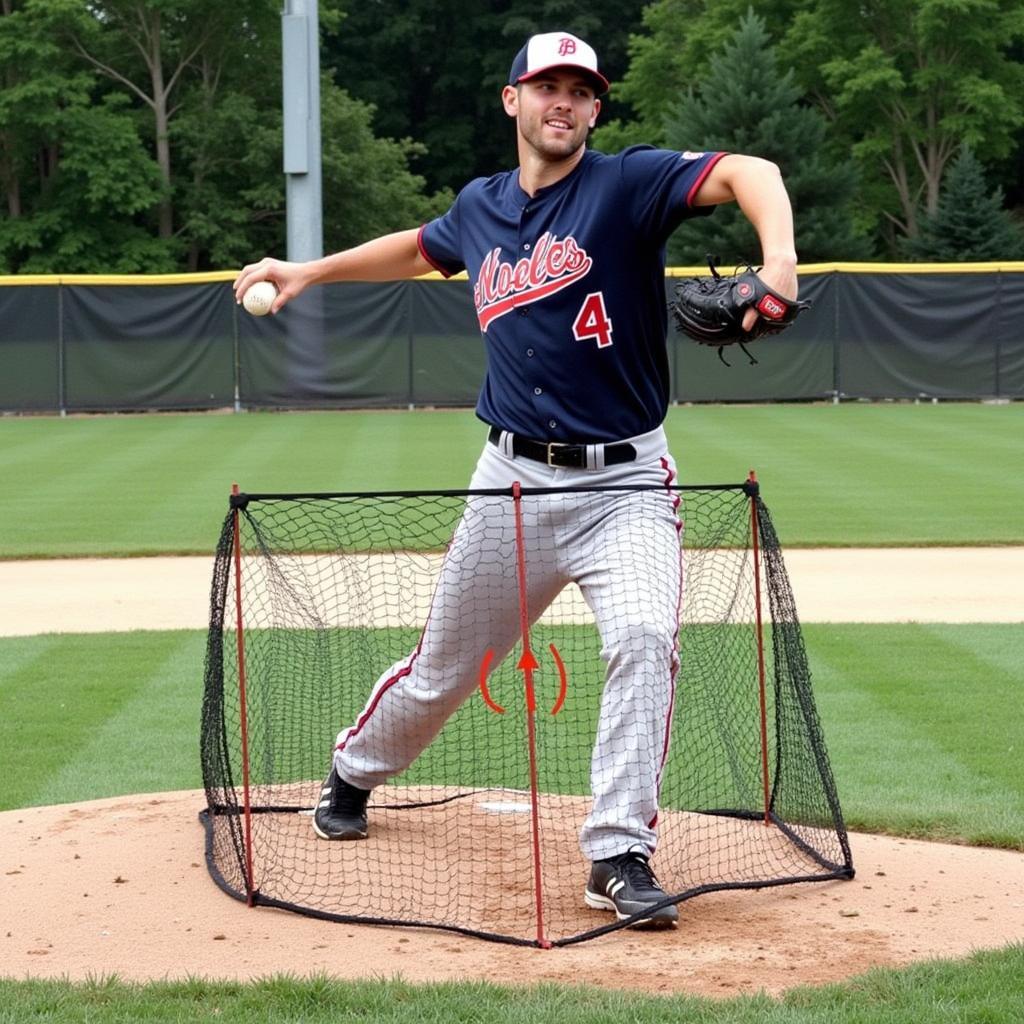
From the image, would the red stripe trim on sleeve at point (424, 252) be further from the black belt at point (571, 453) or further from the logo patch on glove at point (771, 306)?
the logo patch on glove at point (771, 306)

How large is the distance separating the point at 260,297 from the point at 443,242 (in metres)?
0.60

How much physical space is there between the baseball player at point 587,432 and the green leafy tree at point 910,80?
42.9 m

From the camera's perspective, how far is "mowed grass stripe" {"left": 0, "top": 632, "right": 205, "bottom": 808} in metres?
6.34

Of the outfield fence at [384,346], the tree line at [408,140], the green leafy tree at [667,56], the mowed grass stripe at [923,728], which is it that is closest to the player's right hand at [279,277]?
the mowed grass stripe at [923,728]

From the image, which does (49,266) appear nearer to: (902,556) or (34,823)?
(902,556)

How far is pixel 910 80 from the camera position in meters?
48.5

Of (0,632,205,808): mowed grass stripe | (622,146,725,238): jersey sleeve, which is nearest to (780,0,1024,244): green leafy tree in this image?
(0,632,205,808): mowed grass stripe

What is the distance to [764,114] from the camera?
40125mm

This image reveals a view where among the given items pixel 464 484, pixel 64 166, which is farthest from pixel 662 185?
pixel 64 166

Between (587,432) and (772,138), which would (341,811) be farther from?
(772,138)

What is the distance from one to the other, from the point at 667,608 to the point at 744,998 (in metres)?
1.11

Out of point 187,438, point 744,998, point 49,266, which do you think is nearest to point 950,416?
point 187,438

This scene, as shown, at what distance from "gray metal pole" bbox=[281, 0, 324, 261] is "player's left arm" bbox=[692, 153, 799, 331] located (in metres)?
23.5

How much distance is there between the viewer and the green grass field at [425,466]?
13445 millimetres
